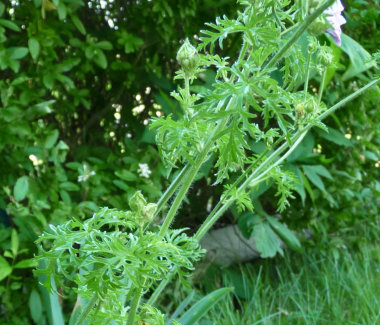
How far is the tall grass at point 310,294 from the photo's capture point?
1.66 metres

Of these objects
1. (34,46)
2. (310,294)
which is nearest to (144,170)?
(34,46)

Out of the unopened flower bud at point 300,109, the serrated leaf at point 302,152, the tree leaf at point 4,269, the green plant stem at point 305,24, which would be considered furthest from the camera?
the serrated leaf at point 302,152

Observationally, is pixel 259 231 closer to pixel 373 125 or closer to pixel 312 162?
pixel 312 162

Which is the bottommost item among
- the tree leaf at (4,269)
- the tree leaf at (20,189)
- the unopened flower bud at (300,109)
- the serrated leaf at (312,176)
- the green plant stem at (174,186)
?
the tree leaf at (4,269)

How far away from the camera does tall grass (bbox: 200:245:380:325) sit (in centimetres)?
166

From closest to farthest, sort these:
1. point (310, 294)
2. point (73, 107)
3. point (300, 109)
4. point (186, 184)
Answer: point (186, 184), point (300, 109), point (73, 107), point (310, 294)

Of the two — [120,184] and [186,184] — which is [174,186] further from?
[120,184]

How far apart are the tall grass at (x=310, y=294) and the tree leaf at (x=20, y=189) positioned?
2.22ft

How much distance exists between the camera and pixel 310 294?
196 centimetres

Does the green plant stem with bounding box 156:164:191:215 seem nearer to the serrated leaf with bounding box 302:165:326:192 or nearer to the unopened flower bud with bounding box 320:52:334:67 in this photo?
the unopened flower bud with bounding box 320:52:334:67

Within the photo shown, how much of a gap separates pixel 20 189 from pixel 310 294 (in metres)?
1.07

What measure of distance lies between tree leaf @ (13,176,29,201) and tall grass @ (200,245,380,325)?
676 millimetres

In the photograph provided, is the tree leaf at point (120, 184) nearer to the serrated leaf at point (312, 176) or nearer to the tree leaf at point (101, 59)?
the tree leaf at point (101, 59)

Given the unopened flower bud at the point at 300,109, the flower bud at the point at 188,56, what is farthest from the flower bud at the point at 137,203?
the unopened flower bud at the point at 300,109
